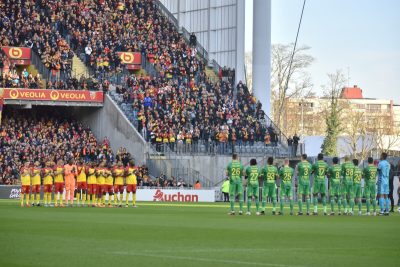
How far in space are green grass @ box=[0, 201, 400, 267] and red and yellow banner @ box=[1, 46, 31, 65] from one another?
117 ft

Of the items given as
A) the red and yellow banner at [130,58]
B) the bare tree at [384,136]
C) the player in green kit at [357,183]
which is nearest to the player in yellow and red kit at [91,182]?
the player in green kit at [357,183]

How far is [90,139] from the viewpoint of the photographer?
62000mm

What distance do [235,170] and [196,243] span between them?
14.7 metres

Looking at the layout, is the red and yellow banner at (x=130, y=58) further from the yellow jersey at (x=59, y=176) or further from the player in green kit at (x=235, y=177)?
the player in green kit at (x=235, y=177)

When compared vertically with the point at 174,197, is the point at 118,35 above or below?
above

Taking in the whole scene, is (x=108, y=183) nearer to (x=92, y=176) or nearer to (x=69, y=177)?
(x=92, y=176)

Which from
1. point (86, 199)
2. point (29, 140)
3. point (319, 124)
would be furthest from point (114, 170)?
point (319, 124)

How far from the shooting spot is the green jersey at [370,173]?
Answer: 114ft

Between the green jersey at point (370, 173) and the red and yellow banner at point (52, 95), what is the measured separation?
30655 millimetres

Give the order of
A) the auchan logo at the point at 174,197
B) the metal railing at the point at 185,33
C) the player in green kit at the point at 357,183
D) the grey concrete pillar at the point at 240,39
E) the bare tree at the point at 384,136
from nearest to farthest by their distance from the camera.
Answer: the player in green kit at the point at 357,183, the auchan logo at the point at 174,197, the grey concrete pillar at the point at 240,39, the metal railing at the point at 185,33, the bare tree at the point at 384,136

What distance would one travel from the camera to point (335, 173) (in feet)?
116

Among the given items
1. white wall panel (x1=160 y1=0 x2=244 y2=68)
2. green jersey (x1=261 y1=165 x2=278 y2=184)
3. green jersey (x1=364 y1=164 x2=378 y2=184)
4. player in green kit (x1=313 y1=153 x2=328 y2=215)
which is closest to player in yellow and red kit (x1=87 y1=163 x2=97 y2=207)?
green jersey (x1=261 y1=165 x2=278 y2=184)

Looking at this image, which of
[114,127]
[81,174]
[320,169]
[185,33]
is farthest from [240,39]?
[320,169]

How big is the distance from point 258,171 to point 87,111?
32655mm
